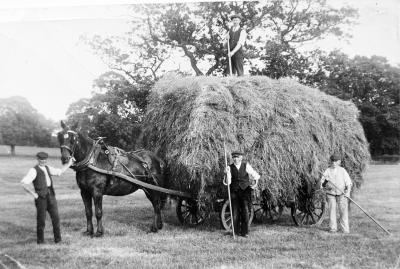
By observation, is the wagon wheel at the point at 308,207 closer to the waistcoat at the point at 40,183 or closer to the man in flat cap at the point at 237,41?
the man in flat cap at the point at 237,41

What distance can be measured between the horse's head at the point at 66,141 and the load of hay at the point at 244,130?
73.9 inches

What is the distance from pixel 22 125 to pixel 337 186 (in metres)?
6.22

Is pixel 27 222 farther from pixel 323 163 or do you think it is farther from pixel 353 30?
pixel 353 30

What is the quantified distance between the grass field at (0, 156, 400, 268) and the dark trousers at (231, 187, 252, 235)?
0.96 ft

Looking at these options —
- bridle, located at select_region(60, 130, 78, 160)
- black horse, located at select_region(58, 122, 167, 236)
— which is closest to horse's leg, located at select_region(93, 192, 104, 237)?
black horse, located at select_region(58, 122, 167, 236)

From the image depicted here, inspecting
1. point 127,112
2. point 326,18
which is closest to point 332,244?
point 326,18

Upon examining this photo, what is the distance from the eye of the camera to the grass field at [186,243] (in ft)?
20.1

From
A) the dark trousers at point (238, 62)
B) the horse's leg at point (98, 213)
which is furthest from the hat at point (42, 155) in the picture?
the dark trousers at point (238, 62)

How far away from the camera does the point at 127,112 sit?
1131cm

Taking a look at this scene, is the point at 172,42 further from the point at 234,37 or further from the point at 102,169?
the point at 102,169

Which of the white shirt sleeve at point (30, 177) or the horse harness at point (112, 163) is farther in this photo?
the horse harness at point (112, 163)

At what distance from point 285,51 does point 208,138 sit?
20.9 ft

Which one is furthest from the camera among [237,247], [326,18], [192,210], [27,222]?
[326,18]

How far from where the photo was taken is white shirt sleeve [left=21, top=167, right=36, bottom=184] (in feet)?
21.5
